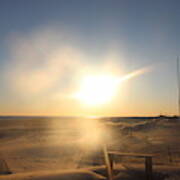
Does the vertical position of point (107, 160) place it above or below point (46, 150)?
above

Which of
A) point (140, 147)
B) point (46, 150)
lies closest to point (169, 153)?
point (140, 147)

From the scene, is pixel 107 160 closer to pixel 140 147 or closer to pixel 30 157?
pixel 30 157

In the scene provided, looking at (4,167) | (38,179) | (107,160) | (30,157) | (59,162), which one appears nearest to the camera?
(38,179)

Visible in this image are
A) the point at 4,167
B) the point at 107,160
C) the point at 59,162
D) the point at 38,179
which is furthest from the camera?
the point at 59,162

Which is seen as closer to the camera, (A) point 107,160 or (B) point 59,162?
(A) point 107,160

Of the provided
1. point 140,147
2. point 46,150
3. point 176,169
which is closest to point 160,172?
point 176,169

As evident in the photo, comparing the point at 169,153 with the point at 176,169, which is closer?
the point at 176,169

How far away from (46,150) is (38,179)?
30.1ft

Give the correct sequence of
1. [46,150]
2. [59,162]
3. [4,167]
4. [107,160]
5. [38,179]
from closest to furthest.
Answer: [38,179] < [107,160] < [4,167] < [59,162] < [46,150]

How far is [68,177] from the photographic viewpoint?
8.52 metres

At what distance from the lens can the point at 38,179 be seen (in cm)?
836

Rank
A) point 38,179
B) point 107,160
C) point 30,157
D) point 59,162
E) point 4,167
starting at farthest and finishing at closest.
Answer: point 30,157
point 59,162
point 4,167
point 107,160
point 38,179

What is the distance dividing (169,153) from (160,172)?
668cm

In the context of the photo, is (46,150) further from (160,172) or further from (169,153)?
(160,172)
